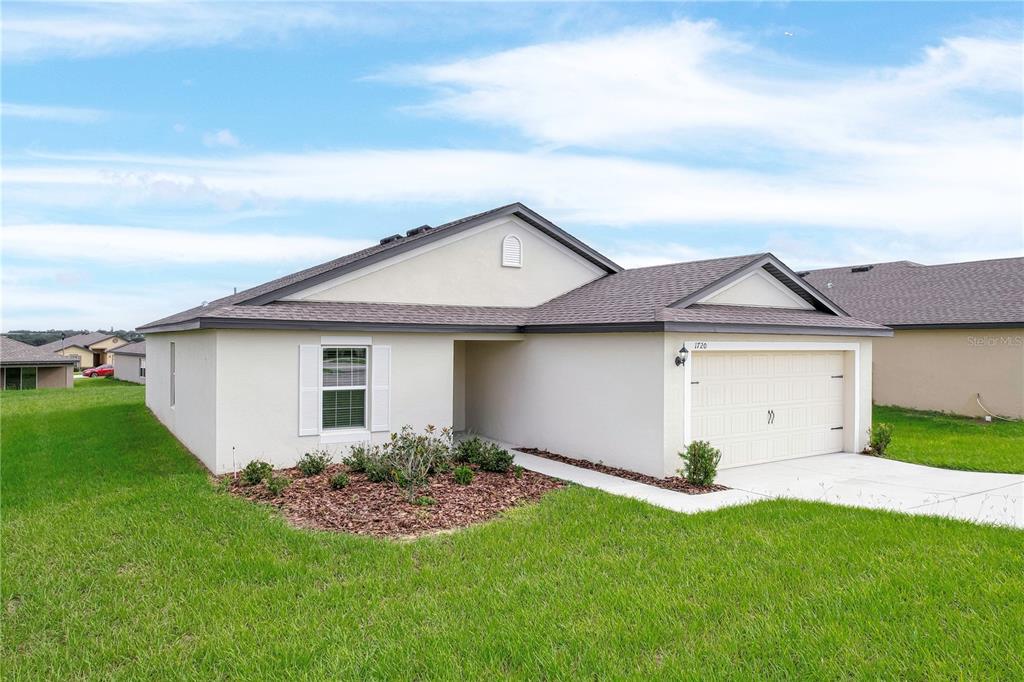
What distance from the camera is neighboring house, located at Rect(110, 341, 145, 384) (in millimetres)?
44875

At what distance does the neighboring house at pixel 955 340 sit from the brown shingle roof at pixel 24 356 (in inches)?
1677

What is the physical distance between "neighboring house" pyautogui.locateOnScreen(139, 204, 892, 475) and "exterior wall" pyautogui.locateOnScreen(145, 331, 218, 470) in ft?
0.25

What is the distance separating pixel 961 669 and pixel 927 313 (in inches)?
721

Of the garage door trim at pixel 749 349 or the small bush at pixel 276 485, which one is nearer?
the small bush at pixel 276 485

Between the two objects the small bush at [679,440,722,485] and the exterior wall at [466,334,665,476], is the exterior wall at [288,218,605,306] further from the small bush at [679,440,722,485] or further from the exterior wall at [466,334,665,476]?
the small bush at [679,440,722,485]

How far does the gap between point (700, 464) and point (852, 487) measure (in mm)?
2361

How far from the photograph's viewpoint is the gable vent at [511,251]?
1423 cm

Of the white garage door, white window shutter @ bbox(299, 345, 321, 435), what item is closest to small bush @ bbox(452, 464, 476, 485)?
white window shutter @ bbox(299, 345, 321, 435)

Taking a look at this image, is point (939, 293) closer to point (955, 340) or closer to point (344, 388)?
point (955, 340)

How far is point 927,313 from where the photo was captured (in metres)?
19.6

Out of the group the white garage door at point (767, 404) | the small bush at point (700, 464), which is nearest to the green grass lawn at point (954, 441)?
the white garage door at point (767, 404)

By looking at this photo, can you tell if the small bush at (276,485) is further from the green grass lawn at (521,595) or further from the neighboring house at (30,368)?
the neighboring house at (30,368)

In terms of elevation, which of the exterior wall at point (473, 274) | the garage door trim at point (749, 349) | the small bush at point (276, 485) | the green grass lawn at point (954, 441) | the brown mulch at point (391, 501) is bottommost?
the green grass lawn at point (954, 441)

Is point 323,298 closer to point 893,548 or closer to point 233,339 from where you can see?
point 233,339
